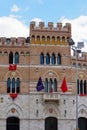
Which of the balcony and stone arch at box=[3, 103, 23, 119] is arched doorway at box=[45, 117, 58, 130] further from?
stone arch at box=[3, 103, 23, 119]

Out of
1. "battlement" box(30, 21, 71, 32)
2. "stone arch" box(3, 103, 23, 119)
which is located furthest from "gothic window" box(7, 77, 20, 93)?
"battlement" box(30, 21, 71, 32)

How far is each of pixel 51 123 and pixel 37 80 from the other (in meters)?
6.85

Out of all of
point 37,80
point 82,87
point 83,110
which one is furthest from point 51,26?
point 83,110

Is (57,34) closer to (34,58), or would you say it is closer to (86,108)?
(34,58)

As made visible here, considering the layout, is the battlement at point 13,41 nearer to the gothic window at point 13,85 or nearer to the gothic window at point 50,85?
the gothic window at point 13,85

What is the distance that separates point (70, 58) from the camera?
223 ft

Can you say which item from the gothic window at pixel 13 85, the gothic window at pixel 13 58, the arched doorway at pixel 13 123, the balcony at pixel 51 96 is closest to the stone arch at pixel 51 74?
the balcony at pixel 51 96

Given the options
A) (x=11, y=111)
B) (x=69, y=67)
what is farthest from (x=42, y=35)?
(x=11, y=111)

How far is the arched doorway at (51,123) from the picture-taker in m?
66.6

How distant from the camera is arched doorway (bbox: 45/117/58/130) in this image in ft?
219

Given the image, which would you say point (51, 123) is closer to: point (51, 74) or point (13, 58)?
point (51, 74)

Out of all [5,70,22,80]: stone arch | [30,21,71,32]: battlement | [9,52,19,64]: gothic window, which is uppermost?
[30,21,71,32]: battlement

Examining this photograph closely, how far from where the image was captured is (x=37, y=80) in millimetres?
66375

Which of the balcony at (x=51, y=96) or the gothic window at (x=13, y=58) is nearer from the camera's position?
the balcony at (x=51, y=96)
